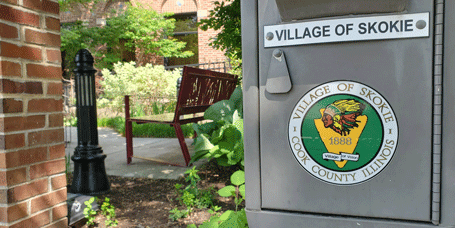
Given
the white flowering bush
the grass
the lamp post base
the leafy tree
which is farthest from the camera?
the leafy tree

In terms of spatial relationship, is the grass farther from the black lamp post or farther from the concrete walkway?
the black lamp post

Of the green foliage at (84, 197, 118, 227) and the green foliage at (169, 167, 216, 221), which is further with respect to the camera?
the green foliage at (169, 167, 216, 221)

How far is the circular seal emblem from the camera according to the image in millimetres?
1083

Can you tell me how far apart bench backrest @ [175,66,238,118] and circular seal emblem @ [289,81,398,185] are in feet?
7.79

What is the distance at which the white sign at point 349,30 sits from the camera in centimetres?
103

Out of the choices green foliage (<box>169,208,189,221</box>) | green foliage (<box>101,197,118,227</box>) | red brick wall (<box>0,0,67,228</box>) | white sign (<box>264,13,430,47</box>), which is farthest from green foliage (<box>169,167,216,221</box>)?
white sign (<box>264,13,430,47</box>)

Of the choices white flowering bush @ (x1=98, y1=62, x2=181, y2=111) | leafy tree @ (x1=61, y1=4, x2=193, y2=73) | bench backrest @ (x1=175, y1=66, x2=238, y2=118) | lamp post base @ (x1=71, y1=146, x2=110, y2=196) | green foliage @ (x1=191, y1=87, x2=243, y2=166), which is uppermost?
leafy tree @ (x1=61, y1=4, x2=193, y2=73)

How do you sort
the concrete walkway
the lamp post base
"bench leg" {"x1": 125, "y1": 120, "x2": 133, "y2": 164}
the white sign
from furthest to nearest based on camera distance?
"bench leg" {"x1": 125, "y1": 120, "x2": 133, "y2": 164} < the concrete walkway < the lamp post base < the white sign

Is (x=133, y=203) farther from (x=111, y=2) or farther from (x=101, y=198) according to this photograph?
(x=111, y=2)

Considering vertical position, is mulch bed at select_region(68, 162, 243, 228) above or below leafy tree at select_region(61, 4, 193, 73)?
below

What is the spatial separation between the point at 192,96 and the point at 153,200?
1459 mm

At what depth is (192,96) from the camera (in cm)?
381

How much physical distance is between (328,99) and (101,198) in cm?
227

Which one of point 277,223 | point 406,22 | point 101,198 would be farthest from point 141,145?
point 406,22
